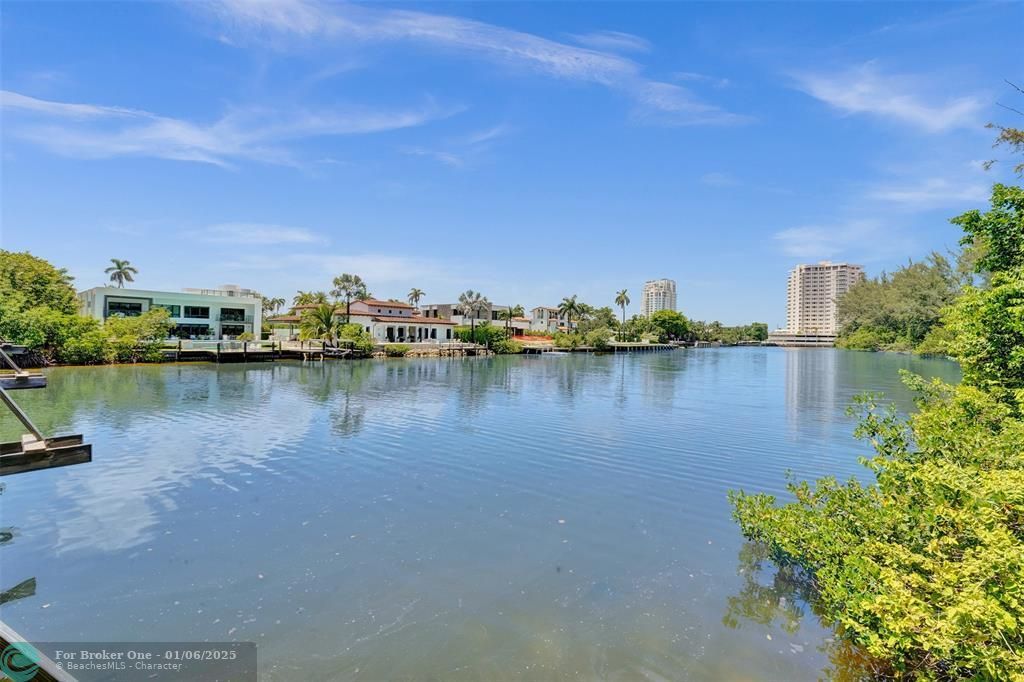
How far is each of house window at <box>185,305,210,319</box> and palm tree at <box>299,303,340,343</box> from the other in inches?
499

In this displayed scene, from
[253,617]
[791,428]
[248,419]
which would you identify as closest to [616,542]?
[253,617]

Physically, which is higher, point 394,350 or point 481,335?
point 481,335

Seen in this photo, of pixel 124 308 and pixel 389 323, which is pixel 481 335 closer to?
pixel 389 323

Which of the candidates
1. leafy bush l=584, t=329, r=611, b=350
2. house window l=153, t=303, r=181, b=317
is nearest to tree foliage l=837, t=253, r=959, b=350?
leafy bush l=584, t=329, r=611, b=350

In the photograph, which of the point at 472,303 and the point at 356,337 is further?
the point at 472,303

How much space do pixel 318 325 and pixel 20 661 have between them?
61.3 metres

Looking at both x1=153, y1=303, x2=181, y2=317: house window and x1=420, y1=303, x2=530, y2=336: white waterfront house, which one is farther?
x1=420, y1=303, x2=530, y2=336: white waterfront house

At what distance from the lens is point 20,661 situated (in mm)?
2779

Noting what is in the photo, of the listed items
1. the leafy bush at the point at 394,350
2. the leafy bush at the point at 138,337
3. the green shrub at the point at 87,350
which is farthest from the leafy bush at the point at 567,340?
the green shrub at the point at 87,350

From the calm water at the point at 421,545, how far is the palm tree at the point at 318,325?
1519 inches

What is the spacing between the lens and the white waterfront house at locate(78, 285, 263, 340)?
57.1 m

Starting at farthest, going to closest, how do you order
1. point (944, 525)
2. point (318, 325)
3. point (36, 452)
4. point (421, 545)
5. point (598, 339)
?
point (598, 339), point (318, 325), point (421, 545), point (36, 452), point (944, 525)

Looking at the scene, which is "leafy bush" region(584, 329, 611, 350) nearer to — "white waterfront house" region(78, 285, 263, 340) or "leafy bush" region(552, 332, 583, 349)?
"leafy bush" region(552, 332, 583, 349)

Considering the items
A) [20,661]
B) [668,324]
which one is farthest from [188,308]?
[668,324]
